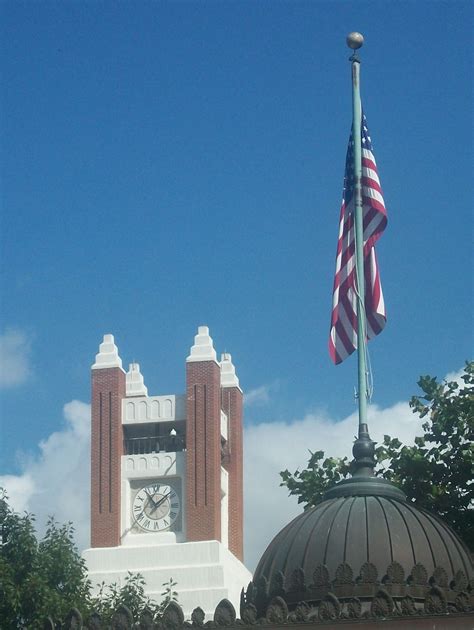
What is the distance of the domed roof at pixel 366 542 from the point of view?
11.8 m

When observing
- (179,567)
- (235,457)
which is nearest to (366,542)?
(179,567)

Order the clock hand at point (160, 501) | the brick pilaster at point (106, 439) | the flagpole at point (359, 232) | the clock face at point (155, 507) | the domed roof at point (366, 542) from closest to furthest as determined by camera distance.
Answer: the domed roof at point (366, 542) < the flagpole at point (359, 232) < the clock face at point (155, 507) < the clock hand at point (160, 501) < the brick pilaster at point (106, 439)

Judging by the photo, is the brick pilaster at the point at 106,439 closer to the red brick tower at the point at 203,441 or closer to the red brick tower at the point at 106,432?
the red brick tower at the point at 106,432

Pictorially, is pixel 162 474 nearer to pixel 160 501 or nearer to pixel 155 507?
pixel 160 501

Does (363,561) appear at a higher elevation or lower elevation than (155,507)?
lower

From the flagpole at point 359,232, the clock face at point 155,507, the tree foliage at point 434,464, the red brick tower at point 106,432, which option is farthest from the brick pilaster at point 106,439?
the flagpole at point 359,232

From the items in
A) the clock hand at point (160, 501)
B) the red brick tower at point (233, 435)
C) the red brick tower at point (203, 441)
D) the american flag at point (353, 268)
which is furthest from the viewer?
the red brick tower at point (233, 435)

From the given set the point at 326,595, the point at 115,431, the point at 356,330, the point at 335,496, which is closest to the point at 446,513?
the point at 356,330

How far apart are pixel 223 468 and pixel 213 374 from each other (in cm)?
719

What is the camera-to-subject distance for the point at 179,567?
77.9m

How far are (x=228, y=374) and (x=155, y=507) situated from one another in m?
9.56

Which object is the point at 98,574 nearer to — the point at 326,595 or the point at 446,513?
the point at 446,513

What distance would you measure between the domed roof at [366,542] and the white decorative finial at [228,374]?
251 ft

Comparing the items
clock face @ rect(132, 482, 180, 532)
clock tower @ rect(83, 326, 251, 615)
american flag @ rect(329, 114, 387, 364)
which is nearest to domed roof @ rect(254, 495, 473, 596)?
american flag @ rect(329, 114, 387, 364)
